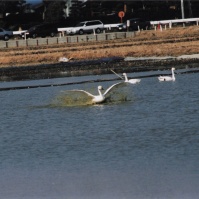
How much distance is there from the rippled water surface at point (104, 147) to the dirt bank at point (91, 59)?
10551 mm

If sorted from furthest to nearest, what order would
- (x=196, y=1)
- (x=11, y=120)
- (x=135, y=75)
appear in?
(x=196, y=1)
(x=135, y=75)
(x=11, y=120)

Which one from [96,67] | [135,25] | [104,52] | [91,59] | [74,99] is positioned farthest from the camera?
[135,25]

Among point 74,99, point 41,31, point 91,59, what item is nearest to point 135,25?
point 41,31

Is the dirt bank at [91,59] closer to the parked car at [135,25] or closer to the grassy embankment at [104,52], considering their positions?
the grassy embankment at [104,52]

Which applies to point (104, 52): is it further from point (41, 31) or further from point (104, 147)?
point (104, 147)

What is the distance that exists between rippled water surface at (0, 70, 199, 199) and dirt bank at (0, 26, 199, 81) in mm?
10551

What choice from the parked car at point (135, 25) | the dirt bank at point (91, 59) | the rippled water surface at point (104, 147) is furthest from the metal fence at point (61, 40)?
the rippled water surface at point (104, 147)

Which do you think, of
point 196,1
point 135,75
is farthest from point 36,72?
point 196,1

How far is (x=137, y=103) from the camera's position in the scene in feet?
82.6

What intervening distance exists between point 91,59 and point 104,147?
28151 mm

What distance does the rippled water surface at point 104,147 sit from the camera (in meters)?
13.5

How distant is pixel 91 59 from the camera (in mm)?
45594

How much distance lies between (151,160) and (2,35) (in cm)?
5349

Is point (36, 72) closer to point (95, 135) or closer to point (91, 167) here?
point (95, 135)
